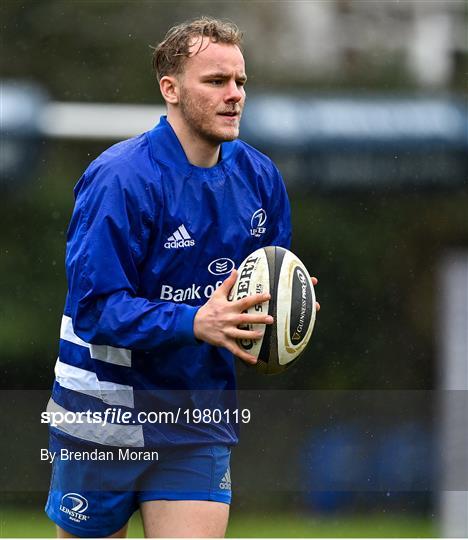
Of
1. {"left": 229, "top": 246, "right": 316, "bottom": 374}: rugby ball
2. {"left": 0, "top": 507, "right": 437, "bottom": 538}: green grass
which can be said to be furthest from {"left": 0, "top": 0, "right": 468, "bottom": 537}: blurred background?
{"left": 229, "top": 246, "right": 316, "bottom": 374}: rugby ball

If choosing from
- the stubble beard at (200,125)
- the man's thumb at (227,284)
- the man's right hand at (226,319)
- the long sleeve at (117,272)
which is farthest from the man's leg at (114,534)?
the stubble beard at (200,125)

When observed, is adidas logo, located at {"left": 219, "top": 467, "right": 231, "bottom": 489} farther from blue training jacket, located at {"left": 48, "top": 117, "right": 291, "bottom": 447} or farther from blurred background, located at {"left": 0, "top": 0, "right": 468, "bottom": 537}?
blurred background, located at {"left": 0, "top": 0, "right": 468, "bottom": 537}

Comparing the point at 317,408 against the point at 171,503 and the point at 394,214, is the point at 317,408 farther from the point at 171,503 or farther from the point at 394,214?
the point at 171,503

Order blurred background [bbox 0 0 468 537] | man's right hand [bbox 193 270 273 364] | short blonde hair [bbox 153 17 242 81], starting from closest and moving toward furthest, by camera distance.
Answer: man's right hand [bbox 193 270 273 364] < short blonde hair [bbox 153 17 242 81] < blurred background [bbox 0 0 468 537]

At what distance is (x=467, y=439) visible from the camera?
6953 mm

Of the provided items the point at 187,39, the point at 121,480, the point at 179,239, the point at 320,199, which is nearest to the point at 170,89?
the point at 187,39

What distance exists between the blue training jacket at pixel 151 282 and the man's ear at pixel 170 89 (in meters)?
0.08

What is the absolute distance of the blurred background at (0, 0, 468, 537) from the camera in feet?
28.2

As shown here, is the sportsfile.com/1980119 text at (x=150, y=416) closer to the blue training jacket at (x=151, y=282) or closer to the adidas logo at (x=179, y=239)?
the blue training jacket at (x=151, y=282)

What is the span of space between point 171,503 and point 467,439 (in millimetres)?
3838

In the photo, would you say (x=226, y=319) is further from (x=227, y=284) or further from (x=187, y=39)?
(x=187, y=39)

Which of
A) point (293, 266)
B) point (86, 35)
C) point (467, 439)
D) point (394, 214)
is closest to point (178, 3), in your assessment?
point (86, 35)

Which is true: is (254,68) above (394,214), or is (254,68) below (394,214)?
above

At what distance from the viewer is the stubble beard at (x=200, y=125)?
3543 millimetres
